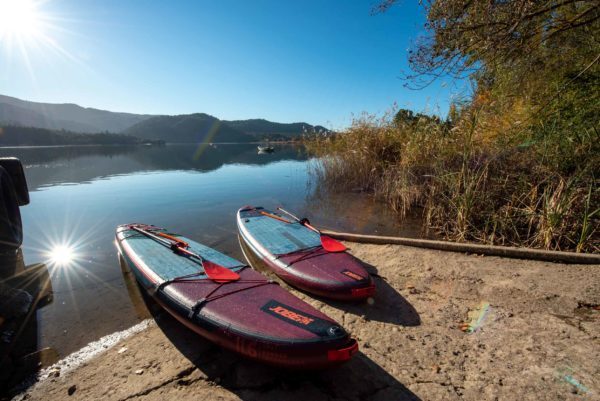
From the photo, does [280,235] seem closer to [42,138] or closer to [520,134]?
[520,134]

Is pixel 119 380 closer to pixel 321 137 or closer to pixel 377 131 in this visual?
pixel 377 131

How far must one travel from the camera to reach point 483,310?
3186 mm

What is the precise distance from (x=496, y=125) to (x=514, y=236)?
4.15m

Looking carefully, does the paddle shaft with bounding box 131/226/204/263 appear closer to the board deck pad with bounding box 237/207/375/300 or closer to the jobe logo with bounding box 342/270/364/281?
the board deck pad with bounding box 237/207/375/300

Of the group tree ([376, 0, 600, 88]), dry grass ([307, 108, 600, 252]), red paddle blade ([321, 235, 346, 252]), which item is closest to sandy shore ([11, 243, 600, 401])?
red paddle blade ([321, 235, 346, 252])

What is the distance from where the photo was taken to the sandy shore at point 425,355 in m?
2.25

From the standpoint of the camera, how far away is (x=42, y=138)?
242 ft

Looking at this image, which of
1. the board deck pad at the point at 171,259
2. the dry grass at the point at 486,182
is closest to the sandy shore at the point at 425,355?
the board deck pad at the point at 171,259

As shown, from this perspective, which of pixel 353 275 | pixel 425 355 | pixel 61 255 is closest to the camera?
pixel 425 355

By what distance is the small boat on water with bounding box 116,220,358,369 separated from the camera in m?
2.28

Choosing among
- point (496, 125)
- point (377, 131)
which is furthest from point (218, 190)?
point (496, 125)

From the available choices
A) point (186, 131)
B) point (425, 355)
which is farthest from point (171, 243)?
point (186, 131)

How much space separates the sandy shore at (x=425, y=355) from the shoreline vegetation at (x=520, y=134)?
129 centimetres

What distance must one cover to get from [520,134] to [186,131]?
486 feet
